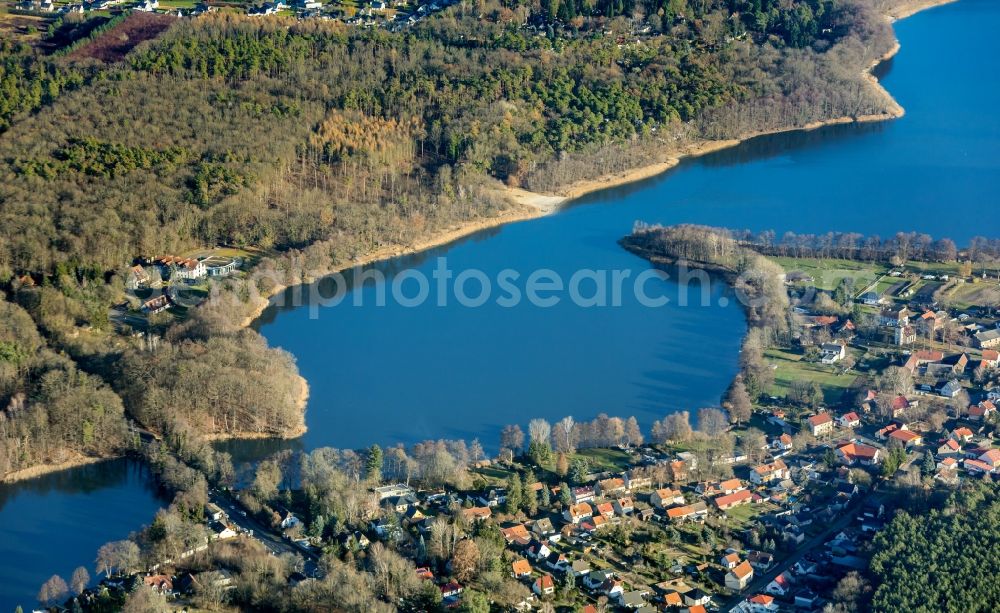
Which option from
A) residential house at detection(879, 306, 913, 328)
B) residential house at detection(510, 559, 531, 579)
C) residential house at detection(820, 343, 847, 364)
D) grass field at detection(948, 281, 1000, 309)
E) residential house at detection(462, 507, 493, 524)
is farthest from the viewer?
grass field at detection(948, 281, 1000, 309)

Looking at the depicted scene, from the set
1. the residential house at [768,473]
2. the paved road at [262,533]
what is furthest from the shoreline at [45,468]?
the residential house at [768,473]

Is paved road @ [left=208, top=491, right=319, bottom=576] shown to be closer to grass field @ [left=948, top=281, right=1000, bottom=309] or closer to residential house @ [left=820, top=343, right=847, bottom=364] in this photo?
residential house @ [left=820, top=343, right=847, bottom=364]

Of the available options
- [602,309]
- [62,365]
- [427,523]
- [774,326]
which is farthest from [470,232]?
[427,523]

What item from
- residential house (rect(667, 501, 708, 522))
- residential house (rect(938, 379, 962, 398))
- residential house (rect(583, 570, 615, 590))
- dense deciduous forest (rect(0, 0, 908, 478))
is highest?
dense deciduous forest (rect(0, 0, 908, 478))

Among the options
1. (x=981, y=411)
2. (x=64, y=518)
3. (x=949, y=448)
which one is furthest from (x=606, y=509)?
(x=64, y=518)

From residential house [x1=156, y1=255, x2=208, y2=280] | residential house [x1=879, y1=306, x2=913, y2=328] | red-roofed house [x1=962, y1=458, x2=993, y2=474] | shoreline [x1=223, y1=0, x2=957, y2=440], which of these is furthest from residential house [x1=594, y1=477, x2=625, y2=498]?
residential house [x1=156, y1=255, x2=208, y2=280]

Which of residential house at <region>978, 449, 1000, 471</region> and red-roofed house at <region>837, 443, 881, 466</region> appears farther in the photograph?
red-roofed house at <region>837, 443, 881, 466</region>

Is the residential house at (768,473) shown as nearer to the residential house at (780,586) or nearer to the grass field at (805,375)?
the grass field at (805,375)

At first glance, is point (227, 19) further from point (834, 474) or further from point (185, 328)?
point (834, 474)
